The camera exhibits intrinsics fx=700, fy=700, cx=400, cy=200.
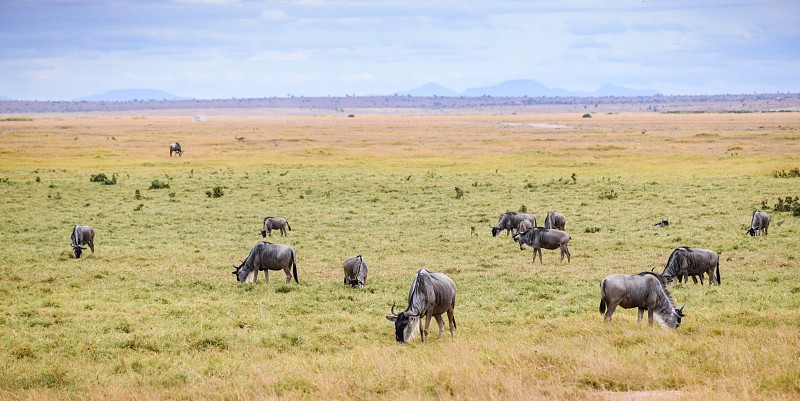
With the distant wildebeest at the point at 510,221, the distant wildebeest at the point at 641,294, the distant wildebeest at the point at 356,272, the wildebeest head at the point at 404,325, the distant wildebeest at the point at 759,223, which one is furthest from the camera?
the distant wildebeest at the point at 510,221

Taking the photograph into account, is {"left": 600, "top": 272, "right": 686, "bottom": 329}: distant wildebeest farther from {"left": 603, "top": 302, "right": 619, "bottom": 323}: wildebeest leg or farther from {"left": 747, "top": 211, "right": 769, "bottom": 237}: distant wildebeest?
{"left": 747, "top": 211, "right": 769, "bottom": 237}: distant wildebeest

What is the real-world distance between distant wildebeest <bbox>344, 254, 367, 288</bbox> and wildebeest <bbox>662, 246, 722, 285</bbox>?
7.69 m

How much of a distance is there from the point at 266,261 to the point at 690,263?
11.1 m

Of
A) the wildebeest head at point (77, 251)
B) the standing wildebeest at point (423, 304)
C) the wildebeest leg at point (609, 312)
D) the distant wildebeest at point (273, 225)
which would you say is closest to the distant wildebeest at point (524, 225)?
the distant wildebeest at point (273, 225)

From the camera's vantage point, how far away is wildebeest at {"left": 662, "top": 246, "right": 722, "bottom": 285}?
1786 cm

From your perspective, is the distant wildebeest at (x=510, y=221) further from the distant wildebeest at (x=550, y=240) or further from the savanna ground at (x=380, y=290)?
the distant wildebeest at (x=550, y=240)

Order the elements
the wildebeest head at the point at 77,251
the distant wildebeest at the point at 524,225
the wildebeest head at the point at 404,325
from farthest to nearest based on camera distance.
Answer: the distant wildebeest at the point at 524,225 < the wildebeest head at the point at 77,251 < the wildebeest head at the point at 404,325

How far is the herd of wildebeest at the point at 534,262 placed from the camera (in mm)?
12562

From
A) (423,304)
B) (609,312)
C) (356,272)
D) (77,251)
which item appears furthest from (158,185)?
(609,312)

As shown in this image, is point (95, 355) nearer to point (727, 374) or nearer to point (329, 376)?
point (329, 376)

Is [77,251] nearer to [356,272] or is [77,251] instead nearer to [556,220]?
[356,272]

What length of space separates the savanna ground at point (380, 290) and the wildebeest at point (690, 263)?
0.47m

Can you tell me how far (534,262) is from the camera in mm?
22000

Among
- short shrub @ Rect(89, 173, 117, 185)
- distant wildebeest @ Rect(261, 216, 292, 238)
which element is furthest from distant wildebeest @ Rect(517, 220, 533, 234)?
short shrub @ Rect(89, 173, 117, 185)
